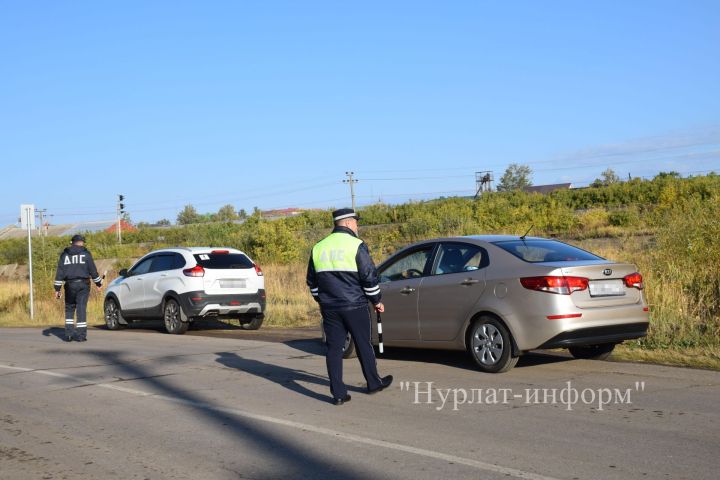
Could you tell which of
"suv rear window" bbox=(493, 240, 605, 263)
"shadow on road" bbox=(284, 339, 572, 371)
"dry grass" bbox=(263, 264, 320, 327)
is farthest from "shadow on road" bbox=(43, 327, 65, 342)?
"suv rear window" bbox=(493, 240, 605, 263)

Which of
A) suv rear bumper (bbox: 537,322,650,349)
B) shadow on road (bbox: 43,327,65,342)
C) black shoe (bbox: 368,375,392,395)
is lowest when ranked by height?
black shoe (bbox: 368,375,392,395)

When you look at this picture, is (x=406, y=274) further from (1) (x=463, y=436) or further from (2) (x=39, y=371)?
(2) (x=39, y=371)

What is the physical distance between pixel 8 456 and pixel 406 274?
217 inches

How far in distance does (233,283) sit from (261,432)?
32.3ft

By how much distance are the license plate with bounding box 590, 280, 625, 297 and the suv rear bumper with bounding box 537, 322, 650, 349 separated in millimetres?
359

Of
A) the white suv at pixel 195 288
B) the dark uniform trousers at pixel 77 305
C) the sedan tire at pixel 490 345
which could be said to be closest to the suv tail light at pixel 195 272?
the white suv at pixel 195 288

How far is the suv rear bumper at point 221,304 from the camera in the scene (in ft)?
53.3

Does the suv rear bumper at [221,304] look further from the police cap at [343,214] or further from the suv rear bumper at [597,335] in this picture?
the suv rear bumper at [597,335]

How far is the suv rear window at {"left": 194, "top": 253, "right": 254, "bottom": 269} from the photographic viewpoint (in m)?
16.6

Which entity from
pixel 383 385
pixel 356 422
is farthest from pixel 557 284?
pixel 356 422

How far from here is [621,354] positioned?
1055cm

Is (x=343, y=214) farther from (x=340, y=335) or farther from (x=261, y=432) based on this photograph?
(x=261, y=432)

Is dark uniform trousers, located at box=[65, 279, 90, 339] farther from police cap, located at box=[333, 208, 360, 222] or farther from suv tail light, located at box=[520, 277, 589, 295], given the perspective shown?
suv tail light, located at box=[520, 277, 589, 295]

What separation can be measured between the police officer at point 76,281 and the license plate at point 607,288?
10202 mm
